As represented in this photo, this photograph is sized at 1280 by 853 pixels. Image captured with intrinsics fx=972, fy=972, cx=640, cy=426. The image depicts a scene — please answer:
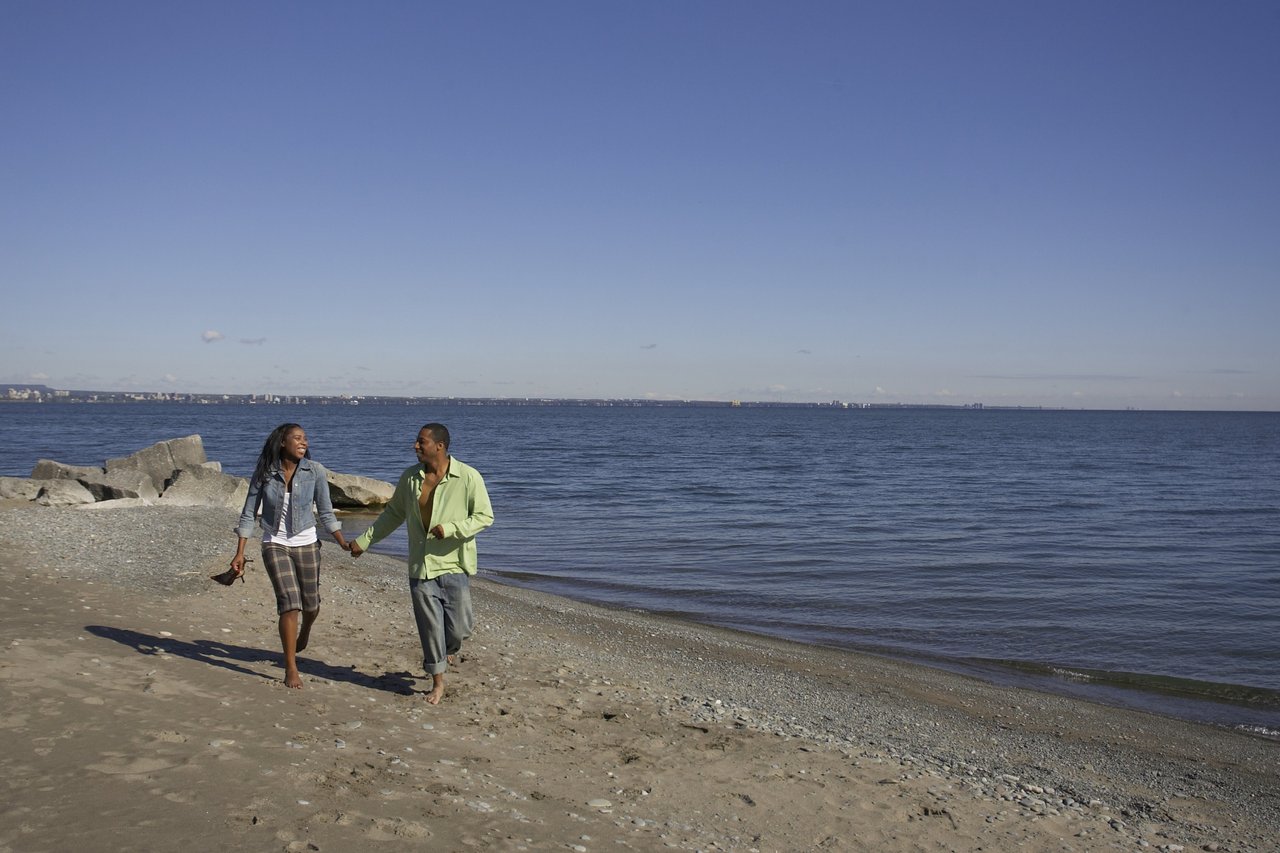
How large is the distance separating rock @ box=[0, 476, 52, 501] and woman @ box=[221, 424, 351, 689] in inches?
619

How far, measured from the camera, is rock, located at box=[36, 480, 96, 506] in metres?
18.7

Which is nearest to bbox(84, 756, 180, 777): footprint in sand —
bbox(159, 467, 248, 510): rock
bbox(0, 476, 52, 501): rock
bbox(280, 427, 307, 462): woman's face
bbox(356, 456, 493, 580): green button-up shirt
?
bbox(356, 456, 493, 580): green button-up shirt

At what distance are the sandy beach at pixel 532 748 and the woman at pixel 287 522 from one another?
0.61 meters

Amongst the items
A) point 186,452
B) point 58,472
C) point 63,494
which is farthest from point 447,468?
point 186,452

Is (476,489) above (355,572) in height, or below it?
above

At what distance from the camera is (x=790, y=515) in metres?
25.5

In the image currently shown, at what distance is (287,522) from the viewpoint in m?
6.73

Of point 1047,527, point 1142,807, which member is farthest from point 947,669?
point 1047,527

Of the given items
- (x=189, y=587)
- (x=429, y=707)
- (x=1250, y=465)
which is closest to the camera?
(x=429, y=707)

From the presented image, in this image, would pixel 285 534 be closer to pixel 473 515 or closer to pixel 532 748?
pixel 473 515

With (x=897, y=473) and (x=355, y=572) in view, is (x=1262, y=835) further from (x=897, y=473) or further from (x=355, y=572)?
(x=897, y=473)

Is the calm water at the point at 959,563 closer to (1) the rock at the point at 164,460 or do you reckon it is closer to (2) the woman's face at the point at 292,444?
(2) the woman's face at the point at 292,444

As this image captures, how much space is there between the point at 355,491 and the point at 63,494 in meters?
7.04

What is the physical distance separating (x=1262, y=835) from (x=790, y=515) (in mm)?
19179
